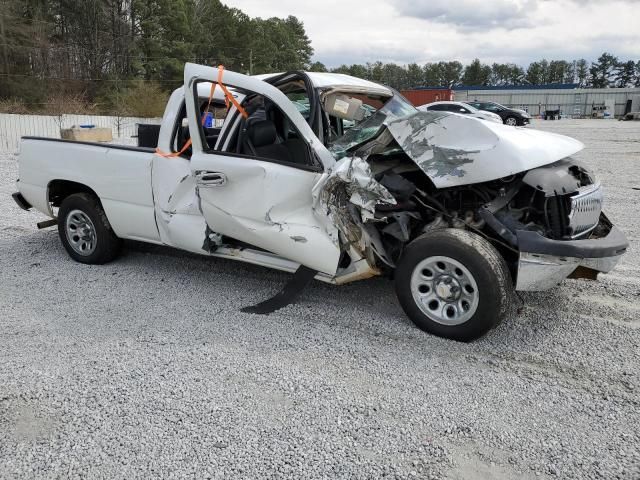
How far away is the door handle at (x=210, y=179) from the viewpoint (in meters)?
4.29

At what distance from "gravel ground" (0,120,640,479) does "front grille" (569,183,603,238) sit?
0.78 metres

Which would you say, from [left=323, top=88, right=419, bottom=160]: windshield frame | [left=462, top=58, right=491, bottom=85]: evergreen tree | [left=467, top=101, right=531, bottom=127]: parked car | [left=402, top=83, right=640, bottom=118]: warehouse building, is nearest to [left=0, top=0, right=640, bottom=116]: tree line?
[left=467, top=101, right=531, bottom=127]: parked car

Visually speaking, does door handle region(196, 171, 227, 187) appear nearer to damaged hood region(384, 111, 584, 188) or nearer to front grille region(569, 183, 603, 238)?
damaged hood region(384, 111, 584, 188)

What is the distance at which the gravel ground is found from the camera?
262cm

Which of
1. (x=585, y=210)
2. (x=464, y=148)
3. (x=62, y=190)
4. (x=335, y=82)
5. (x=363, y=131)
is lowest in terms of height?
(x=62, y=190)

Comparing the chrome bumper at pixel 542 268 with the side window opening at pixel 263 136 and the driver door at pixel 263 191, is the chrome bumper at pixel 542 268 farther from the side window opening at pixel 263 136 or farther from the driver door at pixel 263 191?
the side window opening at pixel 263 136

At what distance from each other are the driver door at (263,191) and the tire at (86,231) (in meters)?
1.52

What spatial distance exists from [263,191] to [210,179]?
1.69 feet

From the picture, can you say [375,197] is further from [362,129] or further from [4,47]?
[4,47]

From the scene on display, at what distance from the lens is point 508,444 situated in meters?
2.73

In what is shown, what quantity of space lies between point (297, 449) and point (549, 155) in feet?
8.80

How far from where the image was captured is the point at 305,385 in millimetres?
3273

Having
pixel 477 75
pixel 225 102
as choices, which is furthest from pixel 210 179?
pixel 477 75

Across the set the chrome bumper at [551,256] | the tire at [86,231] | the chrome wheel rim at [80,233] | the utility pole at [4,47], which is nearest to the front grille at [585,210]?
the chrome bumper at [551,256]
